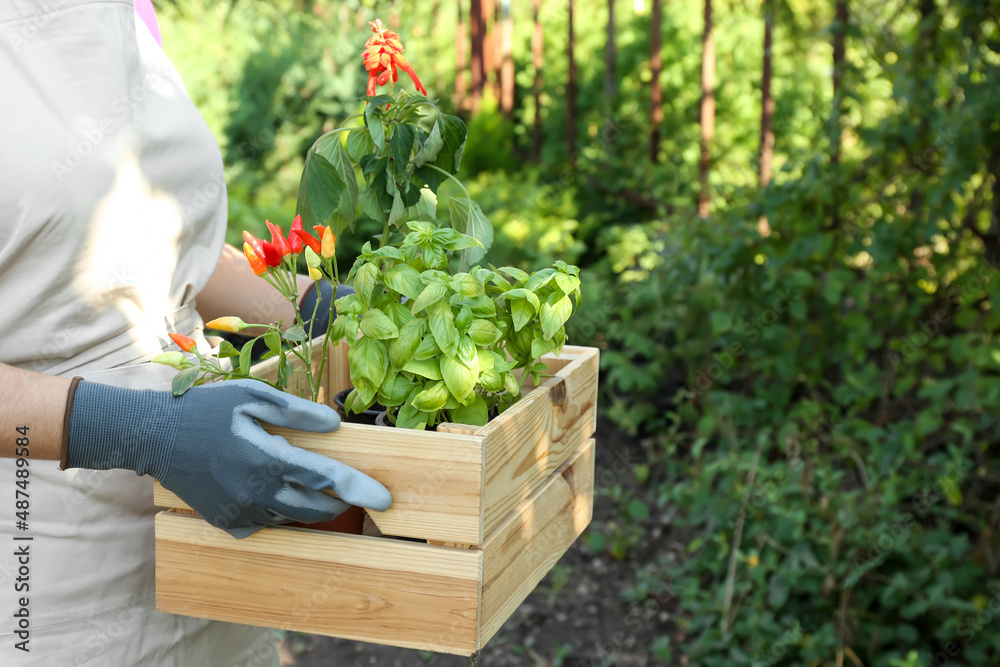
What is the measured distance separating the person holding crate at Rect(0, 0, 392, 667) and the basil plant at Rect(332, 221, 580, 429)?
131 millimetres

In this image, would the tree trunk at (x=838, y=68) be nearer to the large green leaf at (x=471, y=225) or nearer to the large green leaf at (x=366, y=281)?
the large green leaf at (x=471, y=225)

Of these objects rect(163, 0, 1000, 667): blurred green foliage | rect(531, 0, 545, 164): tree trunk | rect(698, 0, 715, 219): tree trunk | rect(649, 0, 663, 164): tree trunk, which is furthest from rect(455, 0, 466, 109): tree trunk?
rect(698, 0, 715, 219): tree trunk

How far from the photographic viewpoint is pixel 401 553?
1.03 m

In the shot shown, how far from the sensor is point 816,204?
309cm

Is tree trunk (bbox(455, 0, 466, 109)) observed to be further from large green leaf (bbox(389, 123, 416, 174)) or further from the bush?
large green leaf (bbox(389, 123, 416, 174))

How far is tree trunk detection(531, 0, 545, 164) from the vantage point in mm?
5625

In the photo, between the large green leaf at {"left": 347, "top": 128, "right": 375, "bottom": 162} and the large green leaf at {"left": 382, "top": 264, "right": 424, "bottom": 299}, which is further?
the large green leaf at {"left": 347, "top": 128, "right": 375, "bottom": 162}

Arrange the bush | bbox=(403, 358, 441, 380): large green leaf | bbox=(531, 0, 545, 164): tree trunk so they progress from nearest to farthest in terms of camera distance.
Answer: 1. bbox=(403, 358, 441, 380): large green leaf
2. the bush
3. bbox=(531, 0, 545, 164): tree trunk

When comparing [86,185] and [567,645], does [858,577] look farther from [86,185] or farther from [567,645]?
[86,185]

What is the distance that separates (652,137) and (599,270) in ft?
2.33

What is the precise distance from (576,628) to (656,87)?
2.68 metres

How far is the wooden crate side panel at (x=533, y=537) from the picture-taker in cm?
105

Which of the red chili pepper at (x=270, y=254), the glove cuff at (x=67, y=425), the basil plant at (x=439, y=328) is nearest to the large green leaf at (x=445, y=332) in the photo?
the basil plant at (x=439, y=328)

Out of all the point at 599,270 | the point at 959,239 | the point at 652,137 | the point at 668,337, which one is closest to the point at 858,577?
the point at 959,239
